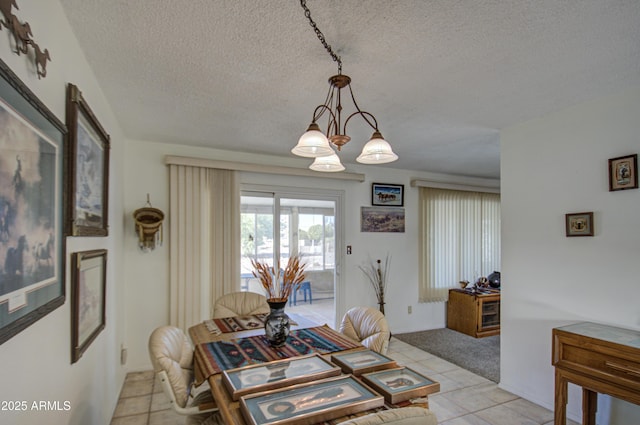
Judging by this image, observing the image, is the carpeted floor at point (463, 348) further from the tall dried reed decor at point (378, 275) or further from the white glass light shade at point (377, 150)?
the white glass light shade at point (377, 150)

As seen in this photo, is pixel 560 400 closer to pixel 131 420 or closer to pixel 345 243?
pixel 345 243

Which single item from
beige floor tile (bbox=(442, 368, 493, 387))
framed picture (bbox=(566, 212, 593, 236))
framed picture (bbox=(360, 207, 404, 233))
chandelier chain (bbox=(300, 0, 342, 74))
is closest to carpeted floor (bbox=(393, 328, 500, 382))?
beige floor tile (bbox=(442, 368, 493, 387))

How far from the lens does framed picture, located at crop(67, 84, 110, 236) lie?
150 centimetres

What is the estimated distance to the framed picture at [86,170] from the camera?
59.2 inches

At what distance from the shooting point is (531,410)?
2.75 meters

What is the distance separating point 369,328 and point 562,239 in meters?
1.69

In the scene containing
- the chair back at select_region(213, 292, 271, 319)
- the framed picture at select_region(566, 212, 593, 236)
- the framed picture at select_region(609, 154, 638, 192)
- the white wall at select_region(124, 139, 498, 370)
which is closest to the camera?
the framed picture at select_region(609, 154, 638, 192)

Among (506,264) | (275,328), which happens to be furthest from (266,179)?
(506,264)

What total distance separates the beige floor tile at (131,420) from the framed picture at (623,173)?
3810mm

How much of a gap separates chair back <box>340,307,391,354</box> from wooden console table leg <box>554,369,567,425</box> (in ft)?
3.77

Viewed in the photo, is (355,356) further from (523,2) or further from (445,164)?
(445,164)

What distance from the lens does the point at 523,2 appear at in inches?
56.9

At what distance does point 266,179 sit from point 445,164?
7.97 ft

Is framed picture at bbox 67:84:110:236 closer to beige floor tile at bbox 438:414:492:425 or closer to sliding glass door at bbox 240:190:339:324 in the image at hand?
sliding glass door at bbox 240:190:339:324
